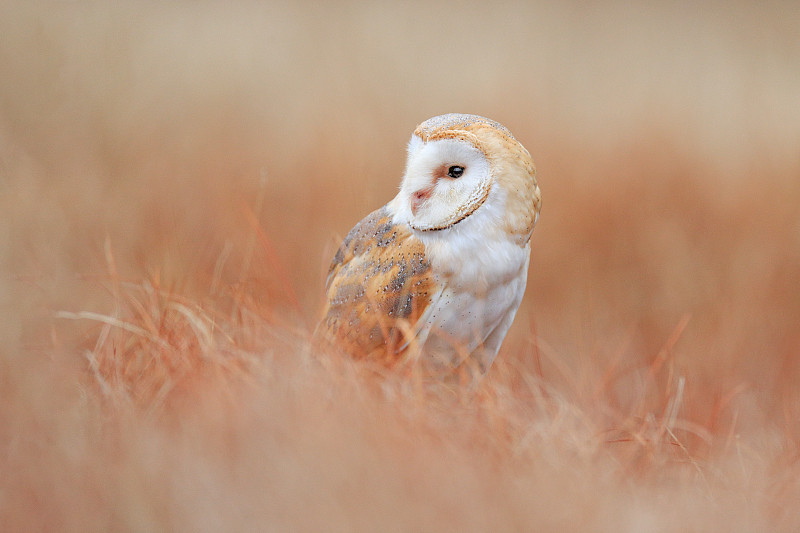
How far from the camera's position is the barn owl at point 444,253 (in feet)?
3.05

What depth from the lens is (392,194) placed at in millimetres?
1874

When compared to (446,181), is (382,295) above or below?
below

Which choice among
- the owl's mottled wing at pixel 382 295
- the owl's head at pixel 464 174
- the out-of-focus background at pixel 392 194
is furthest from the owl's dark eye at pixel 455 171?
the out-of-focus background at pixel 392 194

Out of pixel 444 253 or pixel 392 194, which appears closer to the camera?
pixel 444 253

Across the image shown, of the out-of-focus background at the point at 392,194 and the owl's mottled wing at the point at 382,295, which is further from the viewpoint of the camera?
the owl's mottled wing at the point at 382,295

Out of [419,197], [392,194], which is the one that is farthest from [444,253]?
[392,194]

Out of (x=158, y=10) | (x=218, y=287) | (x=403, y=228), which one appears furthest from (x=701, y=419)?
(x=158, y=10)

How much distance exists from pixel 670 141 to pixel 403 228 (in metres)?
1.18

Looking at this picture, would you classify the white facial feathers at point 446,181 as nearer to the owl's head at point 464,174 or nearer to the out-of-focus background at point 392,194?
the owl's head at point 464,174

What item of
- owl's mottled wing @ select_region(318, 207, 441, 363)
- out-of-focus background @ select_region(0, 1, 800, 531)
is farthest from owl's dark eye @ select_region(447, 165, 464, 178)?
out-of-focus background @ select_region(0, 1, 800, 531)

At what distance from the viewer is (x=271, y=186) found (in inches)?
71.3

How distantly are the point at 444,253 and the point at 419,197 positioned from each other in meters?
0.08

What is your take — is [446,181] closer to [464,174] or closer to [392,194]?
[464,174]

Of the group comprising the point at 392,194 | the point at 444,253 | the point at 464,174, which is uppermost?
the point at 464,174
